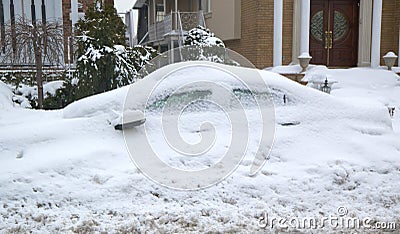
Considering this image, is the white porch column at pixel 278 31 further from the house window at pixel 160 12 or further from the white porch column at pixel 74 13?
the house window at pixel 160 12

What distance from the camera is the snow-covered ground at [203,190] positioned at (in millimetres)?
4254

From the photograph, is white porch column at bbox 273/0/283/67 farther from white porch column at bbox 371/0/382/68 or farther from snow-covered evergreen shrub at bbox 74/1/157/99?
snow-covered evergreen shrub at bbox 74/1/157/99

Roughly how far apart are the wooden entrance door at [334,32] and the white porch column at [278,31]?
184cm

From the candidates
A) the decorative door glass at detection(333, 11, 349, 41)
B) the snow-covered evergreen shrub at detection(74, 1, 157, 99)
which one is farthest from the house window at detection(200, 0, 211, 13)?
the snow-covered evergreen shrub at detection(74, 1, 157, 99)

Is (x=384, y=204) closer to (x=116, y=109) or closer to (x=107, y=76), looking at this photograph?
(x=116, y=109)

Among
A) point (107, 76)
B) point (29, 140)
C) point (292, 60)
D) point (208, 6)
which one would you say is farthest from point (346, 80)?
point (29, 140)

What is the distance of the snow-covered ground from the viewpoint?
14.0 feet

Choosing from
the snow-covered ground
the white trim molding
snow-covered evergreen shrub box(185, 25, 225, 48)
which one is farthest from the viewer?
the white trim molding

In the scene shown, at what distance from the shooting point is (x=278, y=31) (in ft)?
44.8

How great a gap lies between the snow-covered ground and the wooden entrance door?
915 centimetres

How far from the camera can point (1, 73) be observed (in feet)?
31.0

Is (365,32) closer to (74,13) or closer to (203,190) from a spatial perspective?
(74,13)

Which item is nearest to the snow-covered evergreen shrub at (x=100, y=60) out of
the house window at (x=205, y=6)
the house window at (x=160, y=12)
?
the house window at (x=205, y=6)

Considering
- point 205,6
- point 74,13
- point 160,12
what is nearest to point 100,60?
point 74,13
